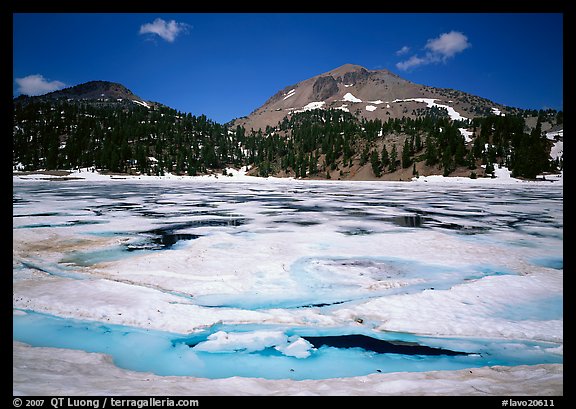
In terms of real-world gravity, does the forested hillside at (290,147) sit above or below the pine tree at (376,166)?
above

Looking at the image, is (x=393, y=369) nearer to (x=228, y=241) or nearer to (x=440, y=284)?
(x=440, y=284)

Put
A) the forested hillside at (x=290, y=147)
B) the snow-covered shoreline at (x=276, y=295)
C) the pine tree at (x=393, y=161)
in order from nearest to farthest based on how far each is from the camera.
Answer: the snow-covered shoreline at (x=276, y=295) < the forested hillside at (x=290, y=147) < the pine tree at (x=393, y=161)

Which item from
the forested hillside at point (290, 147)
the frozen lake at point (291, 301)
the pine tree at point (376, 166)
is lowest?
the frozen lake at point (291, 301)

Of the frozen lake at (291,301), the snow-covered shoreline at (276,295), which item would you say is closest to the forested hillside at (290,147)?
the snow-covered shoreline at (276,295)

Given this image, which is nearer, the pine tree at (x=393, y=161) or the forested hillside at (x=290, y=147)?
the forested hillside at (x=290, y=147)

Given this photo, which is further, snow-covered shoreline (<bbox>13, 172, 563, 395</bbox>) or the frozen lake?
the frozen lake

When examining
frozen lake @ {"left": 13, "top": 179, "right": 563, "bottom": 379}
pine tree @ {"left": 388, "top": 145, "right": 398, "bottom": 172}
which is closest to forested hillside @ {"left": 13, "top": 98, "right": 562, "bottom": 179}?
pine tree @ {"left": 388, "top": 145, "right": 398, "bottom": 172}

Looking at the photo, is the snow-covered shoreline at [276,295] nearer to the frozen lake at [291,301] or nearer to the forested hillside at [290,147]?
the frozen lake at [291,301]

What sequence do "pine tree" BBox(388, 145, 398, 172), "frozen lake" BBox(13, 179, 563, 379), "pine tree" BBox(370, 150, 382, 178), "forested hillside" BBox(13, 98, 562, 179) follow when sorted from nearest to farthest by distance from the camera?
"frozen lake" BBox(13, 179, 563, 379) < "forested hillside" BBox(13, 98, 562, 179) < "pine tree" BBox(388, 145, 398, 172) < "pine tree" BBox(370, 150, 382, 178)

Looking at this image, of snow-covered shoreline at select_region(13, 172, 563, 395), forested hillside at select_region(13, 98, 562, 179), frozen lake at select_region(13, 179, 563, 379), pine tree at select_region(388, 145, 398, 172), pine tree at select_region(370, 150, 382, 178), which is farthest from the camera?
pine tree at select_region(370, 150, 382, 178)

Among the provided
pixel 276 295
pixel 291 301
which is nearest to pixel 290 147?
pixel 276 295

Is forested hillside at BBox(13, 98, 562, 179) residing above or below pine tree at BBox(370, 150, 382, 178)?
above

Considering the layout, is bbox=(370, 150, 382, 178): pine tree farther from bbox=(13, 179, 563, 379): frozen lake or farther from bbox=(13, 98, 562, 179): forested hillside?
bbox=(13, 179, 563, 379): frozen lake
